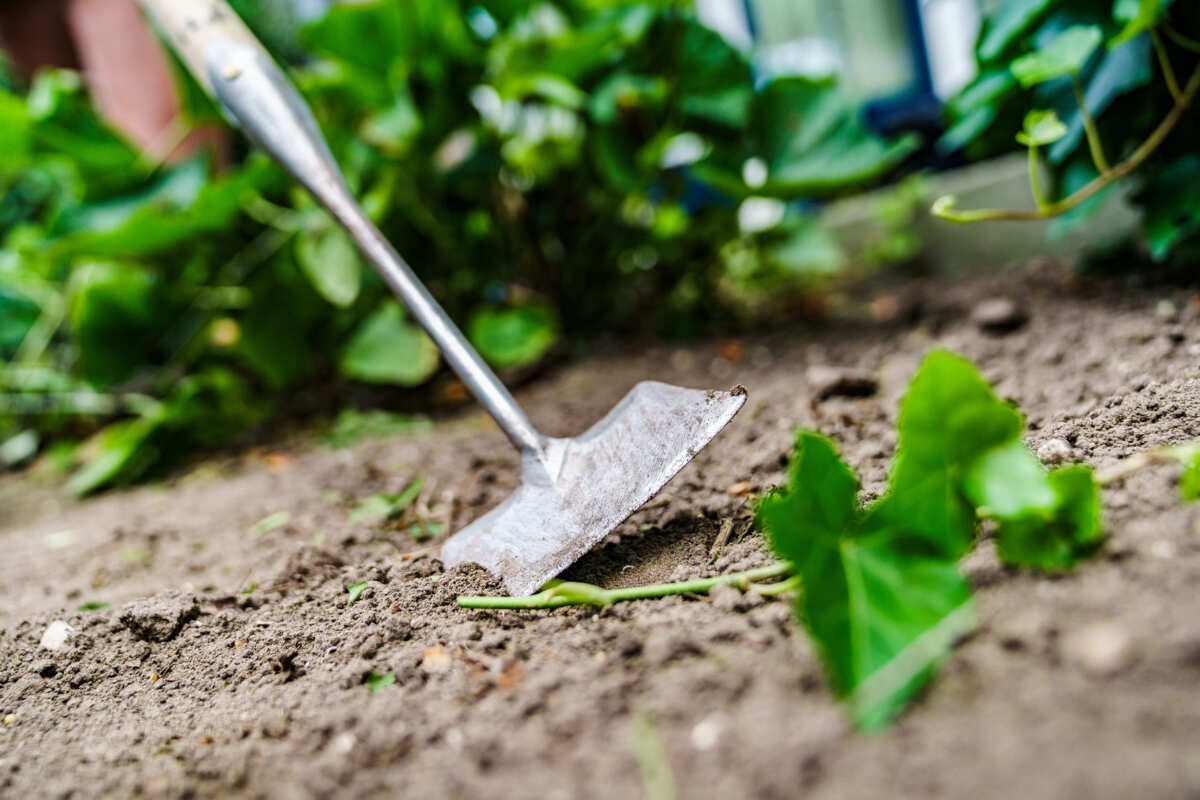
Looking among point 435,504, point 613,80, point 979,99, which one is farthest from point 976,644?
point 613,80

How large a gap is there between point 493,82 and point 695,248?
2.16ft

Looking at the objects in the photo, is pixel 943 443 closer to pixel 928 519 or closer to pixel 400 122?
pixel 928 519

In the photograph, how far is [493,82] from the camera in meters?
1.75

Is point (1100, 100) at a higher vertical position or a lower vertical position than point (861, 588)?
higher

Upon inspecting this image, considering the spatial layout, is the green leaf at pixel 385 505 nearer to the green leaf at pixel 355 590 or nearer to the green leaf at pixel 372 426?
the green leaf at pixel 355 590

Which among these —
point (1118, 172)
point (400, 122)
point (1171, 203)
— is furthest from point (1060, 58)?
point (400, 122)

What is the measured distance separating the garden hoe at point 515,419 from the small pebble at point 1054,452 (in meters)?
0.31

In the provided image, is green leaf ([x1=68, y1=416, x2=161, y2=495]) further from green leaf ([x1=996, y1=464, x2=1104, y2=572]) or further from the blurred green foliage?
green leaf ([x1=996, y1=464, x2=1104, y2=572])

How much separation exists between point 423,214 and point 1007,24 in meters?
1.26

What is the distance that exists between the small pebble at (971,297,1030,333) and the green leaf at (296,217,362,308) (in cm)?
122

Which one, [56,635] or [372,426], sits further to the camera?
[372,426]

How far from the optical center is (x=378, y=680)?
0.68 meters

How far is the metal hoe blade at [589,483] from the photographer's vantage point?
79cm

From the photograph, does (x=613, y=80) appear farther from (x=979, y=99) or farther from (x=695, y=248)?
(x=979, y=99)
